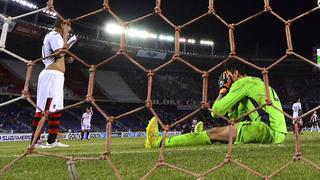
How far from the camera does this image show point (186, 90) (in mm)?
32781

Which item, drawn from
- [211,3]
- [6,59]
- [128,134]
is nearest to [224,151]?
[211,3]

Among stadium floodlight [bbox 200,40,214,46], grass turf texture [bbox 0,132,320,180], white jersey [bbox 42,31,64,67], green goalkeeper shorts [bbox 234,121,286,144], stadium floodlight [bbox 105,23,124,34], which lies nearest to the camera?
grass turf texture [bbox 0,132,320,180]

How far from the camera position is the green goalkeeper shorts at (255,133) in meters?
4.78

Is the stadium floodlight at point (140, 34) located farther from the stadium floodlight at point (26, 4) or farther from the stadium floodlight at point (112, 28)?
the stadium floodlight at point (26, 4)

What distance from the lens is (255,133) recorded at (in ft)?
15.8

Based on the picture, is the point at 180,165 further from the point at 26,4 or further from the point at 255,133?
the point at 26,4

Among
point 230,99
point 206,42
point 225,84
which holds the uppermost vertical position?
point 206,42

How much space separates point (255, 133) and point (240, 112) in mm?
353

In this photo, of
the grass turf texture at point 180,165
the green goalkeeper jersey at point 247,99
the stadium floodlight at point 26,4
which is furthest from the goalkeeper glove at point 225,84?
the stadium floodlight at point 26,4

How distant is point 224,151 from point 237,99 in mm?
1230

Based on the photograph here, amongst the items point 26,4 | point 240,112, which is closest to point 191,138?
point 240,112

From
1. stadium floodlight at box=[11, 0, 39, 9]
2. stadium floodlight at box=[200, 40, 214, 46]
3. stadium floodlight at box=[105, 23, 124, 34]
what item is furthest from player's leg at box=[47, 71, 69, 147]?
stadium floodlight at box=[200, 40, 214, 46]

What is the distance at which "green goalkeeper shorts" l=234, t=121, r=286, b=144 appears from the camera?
4.78 meters

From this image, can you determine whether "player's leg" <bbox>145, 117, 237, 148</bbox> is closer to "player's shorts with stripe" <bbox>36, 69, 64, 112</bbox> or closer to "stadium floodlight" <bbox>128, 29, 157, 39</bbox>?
"player's shorts with stripe" <bbox>36, 69, 64, 112</bbox>
